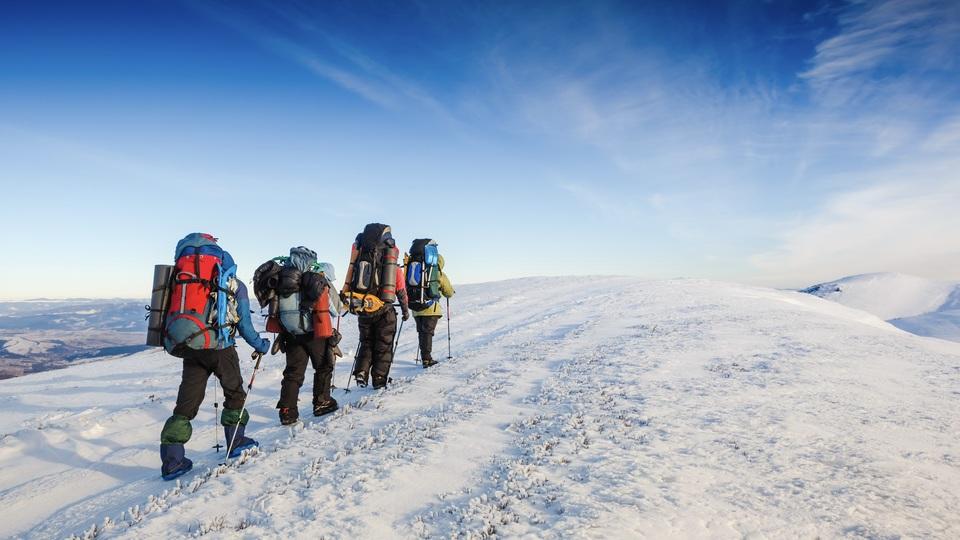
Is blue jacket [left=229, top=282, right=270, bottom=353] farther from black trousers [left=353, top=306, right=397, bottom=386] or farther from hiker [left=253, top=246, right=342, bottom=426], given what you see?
black trousers [left=353, top=306, right=397, bottom=386]

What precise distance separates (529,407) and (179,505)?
5126 mm

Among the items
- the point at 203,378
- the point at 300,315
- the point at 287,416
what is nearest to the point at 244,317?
the point at 203,378

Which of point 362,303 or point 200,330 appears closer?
point 200,330

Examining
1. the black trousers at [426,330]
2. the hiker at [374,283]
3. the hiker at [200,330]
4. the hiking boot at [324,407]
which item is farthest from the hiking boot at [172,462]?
the black trousers at [426,330]

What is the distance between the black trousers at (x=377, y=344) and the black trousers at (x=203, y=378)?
128 inches

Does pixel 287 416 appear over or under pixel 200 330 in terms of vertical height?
under

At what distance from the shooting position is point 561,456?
5762 mm

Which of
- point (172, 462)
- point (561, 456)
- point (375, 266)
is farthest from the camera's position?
point (375, 266)

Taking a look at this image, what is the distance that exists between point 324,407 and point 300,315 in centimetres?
194

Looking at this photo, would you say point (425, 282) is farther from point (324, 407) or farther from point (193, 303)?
point (193, 303)

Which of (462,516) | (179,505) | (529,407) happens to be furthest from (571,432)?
(179,505)

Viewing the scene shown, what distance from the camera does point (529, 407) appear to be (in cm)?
809

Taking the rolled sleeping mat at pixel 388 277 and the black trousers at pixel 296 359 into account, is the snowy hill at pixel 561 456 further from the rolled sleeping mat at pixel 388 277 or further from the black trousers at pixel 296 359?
the rolled sleeping mat at pixel 388 277

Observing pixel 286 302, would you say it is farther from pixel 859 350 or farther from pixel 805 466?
pixel 859 350
